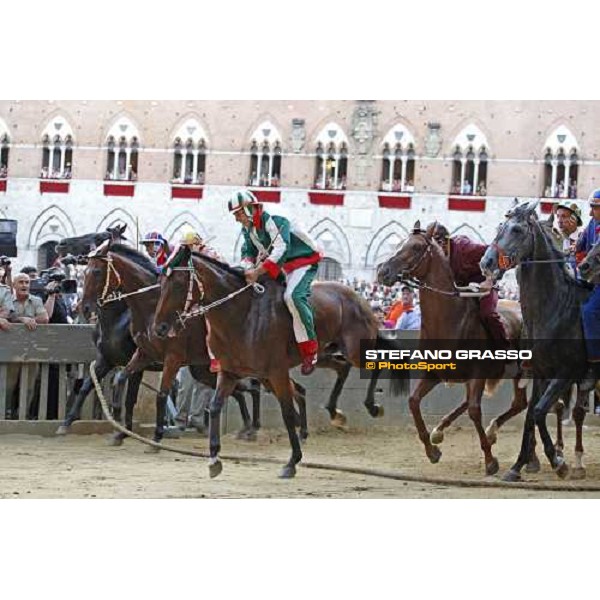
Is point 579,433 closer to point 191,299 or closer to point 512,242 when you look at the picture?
point 512,242

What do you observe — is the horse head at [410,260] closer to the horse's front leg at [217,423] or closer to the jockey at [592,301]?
the jockey at [592,301]

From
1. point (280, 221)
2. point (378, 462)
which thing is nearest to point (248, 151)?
point (280, 221)

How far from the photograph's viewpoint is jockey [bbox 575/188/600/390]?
405 inches

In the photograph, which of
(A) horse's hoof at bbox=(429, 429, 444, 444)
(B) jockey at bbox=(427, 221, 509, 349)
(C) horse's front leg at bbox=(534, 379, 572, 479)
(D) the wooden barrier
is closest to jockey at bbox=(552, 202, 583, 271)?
(B) jockey at bbox=(427, 221, 509, 349)

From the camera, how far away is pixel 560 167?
10805mm

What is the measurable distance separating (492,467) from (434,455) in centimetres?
47

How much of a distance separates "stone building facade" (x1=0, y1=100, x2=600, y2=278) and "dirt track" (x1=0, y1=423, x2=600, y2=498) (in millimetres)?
1503

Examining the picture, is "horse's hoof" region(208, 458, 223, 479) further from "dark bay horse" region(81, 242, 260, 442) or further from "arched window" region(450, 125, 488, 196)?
"arched window" region(450, 125, 488, 196)

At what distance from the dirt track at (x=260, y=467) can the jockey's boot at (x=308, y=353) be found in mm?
830

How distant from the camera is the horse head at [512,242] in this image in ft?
33.2

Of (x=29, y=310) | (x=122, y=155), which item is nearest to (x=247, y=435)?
(x=29, y=310)

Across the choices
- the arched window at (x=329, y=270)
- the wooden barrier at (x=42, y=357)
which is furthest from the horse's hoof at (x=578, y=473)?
the wooden barrier at (x=42, y=357)

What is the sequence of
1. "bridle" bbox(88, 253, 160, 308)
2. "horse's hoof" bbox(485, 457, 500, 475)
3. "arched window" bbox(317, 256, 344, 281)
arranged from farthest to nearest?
"bridle" bbox(88, 253, 160, 308) < "arched window" bbox(317, 256, 344, 281) < "horse's hoof" bbox(485, 457, 500, 475)

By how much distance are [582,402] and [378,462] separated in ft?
5.52
